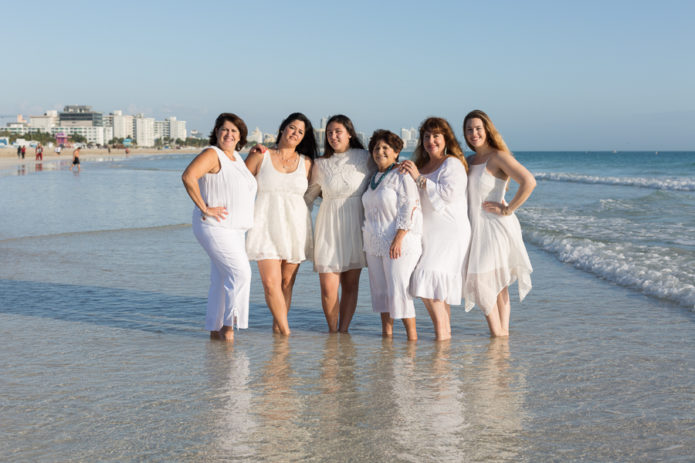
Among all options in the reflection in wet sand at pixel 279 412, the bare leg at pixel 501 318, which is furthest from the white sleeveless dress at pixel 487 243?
the reflection in wet sand at pixel 279 412

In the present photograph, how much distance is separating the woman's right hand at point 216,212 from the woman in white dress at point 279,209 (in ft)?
1.09

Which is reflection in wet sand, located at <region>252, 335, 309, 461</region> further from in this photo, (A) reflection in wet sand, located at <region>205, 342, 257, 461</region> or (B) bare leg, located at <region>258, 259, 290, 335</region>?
(B) bare leg, located at <region>258, 259, 290, 335</region>

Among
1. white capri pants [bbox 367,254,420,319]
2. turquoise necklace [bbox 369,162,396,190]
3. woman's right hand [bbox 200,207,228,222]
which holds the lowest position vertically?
white capri pants [bbox 367,254,420,319]

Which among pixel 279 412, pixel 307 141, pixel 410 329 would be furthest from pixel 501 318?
pixel 279 412

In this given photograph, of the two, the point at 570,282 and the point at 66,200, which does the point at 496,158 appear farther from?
the point at 66,200

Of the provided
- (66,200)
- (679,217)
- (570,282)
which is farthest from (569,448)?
(66,200)

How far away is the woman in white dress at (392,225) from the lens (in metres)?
5.39

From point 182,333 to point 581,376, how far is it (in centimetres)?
330

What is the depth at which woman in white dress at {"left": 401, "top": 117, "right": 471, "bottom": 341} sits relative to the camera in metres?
5.44

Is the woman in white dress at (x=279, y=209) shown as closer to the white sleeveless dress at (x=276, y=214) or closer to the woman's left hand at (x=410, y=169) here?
the white sleeveless dress at (x=276, y=214)

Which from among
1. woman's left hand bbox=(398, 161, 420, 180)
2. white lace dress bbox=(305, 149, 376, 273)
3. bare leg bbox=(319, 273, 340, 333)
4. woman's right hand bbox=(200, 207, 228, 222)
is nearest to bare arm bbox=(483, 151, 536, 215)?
woman's left hand bbox=(398, 161, 420, 180)

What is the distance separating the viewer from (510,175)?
18.3 feet

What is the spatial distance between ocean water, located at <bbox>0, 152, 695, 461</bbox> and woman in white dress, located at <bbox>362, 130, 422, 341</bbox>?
449 millimetres

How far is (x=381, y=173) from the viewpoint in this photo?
218 inches
